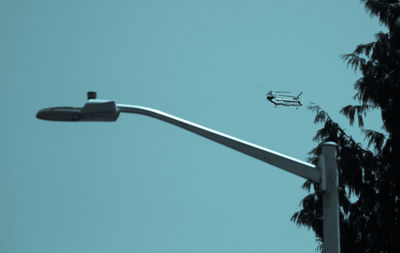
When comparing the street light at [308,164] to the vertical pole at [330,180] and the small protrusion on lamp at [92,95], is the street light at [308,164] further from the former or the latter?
the small protrusion on lamp at [92,95]

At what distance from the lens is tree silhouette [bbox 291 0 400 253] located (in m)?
17.3

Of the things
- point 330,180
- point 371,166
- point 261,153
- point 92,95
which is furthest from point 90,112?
point 371,166

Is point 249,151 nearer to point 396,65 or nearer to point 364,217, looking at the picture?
point 364,217

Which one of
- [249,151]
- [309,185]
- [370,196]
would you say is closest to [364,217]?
[370,196]

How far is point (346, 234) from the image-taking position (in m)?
17.3

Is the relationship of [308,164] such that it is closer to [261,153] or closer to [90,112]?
[261,153]

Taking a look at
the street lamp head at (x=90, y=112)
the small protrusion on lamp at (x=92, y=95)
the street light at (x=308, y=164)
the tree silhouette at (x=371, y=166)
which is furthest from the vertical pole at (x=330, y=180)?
the tree silhouette at (x=371, y=166)

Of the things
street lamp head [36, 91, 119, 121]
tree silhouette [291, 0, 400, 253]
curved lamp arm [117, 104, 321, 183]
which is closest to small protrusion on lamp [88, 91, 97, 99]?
street lamp head [36, 91, 119, 121]

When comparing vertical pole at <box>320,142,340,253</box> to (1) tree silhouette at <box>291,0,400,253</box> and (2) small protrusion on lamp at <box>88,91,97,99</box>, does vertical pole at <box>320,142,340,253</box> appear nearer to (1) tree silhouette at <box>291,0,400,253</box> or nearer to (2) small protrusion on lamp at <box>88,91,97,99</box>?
(2) small protrusion on lamp at <box>88,91,97,99</box>

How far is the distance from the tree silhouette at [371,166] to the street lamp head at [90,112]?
12.1 metres

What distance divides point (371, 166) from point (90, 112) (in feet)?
44.9

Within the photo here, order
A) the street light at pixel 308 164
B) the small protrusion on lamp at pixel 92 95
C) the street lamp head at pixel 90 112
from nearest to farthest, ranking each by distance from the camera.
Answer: the street light at pixel 308 164 → the street lamp head at pixel 90 112 → the small protrusion on lamp at pixel 92 95

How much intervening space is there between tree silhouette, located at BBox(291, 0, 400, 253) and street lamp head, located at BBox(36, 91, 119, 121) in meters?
12.1

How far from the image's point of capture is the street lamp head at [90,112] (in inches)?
228
